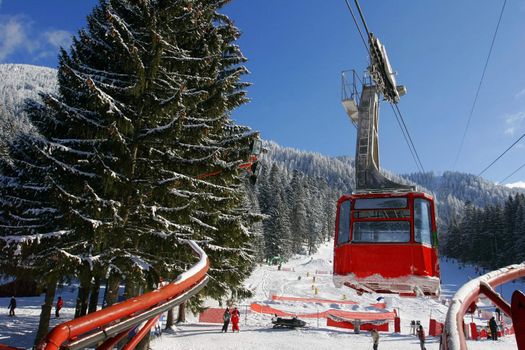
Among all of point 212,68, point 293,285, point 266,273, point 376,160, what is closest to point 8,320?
point 212,68

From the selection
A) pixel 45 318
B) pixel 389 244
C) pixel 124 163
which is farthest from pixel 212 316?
pixel 389 244

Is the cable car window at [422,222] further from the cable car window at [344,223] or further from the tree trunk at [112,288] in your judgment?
the tree trunk at [112,288]

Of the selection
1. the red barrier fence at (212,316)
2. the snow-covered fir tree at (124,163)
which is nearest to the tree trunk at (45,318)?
the snow-covered fir tree at (124,163)

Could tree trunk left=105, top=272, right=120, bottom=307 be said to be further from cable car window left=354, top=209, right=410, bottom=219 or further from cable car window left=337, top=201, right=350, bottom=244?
cable car window left=354, top=209, right=410, bottom=219

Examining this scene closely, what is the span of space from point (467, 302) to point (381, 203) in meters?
8.48

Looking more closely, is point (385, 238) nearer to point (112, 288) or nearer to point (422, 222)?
A: point (422, 222)

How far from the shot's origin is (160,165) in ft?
35.6

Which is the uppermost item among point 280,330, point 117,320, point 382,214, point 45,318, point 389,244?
point 382,214

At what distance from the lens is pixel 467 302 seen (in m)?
2.43

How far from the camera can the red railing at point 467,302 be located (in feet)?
6.49

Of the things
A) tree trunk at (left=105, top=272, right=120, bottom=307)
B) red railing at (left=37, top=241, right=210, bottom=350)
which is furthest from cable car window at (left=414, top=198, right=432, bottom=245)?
red railing at (left=37, top=241, right=210, bottom=350)

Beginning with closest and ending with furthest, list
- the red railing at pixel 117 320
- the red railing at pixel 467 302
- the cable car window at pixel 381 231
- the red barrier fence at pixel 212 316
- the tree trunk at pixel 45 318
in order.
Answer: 1. the red railing at pixel 117 320
2. the red railing at pixel 467 302
3. the cable car window at pixel 381 231
4. the tree trunk at pixel 45 318
5. the red barrier fence at pixel 212 316

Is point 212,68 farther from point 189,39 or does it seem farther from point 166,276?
point 166,276

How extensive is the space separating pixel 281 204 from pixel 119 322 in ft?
245
